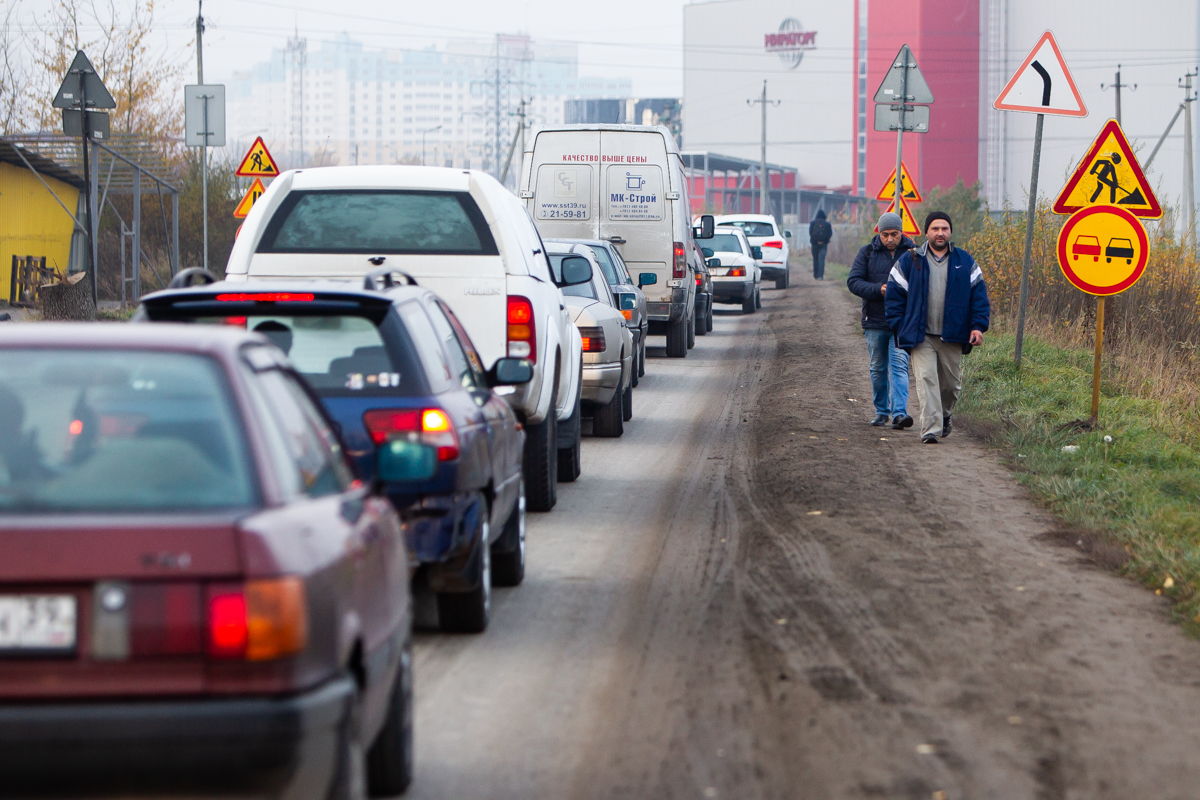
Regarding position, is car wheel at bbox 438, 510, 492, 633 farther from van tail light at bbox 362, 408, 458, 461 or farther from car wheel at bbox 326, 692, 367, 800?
car wheel at bbox 326, 692, 367, 800

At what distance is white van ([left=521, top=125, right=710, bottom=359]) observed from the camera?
69.1ft

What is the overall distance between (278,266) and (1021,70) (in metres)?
8.16

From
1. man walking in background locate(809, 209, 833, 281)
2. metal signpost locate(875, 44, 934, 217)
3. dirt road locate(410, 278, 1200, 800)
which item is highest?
metal signpost locate(875, 44, 934, 217)

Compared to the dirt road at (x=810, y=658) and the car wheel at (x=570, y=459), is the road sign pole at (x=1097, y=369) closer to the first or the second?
the dirt road at (x=810, y=658)

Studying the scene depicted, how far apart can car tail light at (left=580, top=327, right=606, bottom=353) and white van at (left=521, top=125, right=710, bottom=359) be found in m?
8.18

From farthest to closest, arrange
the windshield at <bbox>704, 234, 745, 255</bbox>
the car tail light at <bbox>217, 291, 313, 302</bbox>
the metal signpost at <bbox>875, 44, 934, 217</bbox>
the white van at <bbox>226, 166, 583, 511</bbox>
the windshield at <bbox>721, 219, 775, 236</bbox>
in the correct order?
the windshield at <bbox>721, 219, 775, 236</bbox>
the windshield at <bbox>704, 234, 745, 255</bbox>
the metal signpost at <bbox>875, 44, 934, 217</bbox>
the white van at <bbox>226, 166, 583, 511</bbox>
the car tail light at <bbox>217, 291, 313, 302</bbox>

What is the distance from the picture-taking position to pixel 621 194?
21.1 m

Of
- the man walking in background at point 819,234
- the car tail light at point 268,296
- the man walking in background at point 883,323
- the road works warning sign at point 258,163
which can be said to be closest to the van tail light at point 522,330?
the car tail light at point 268,296

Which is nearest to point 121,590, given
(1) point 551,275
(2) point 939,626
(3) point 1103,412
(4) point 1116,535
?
(2) point 939,626

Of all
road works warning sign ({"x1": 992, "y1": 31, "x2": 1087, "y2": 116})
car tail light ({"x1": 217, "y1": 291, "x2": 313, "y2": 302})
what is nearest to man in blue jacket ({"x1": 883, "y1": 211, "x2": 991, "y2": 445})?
road works warning sign ({"x1": 992, "y1": 31, "x2": 1087, "y2": 116})

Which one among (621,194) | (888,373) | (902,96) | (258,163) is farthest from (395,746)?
(258,163)

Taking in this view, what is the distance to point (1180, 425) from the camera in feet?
43.5

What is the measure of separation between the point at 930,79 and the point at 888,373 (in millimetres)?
88304

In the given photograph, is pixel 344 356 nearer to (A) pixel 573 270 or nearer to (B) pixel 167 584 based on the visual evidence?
(B) pixel 167 584
